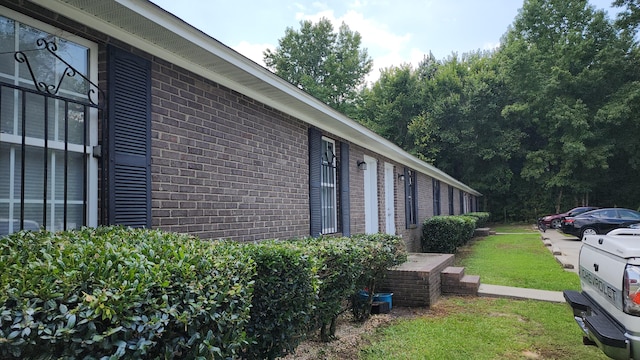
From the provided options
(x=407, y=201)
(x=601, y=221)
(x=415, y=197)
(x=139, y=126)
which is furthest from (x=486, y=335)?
(x=601, y=221)

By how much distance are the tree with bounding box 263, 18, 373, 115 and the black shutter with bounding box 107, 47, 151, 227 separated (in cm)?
3082

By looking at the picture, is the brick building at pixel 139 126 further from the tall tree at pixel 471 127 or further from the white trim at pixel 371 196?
the tall tree at pixel 471 127

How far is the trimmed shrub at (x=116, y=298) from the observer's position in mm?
1453

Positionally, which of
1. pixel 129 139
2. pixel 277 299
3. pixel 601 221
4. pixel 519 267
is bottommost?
pixel 519 267

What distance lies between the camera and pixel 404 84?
104 ft

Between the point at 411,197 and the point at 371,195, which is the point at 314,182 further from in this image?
the point at 411,197

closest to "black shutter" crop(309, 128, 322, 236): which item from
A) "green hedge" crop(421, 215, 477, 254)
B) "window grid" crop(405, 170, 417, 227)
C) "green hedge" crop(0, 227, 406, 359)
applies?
"green hedge" crop(0, 227, 406, 359)

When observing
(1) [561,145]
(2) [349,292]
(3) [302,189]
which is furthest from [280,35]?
(2) [349,292]

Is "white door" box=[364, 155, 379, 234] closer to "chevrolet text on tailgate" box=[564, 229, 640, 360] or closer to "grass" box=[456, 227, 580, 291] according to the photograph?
"grass" box=[456, 227, 580, 291]

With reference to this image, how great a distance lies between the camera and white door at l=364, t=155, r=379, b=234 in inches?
377

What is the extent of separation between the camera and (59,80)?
3092 mm

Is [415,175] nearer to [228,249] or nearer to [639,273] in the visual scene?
[639,273]

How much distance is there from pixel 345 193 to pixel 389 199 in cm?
355

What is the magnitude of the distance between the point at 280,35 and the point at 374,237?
111 feet
